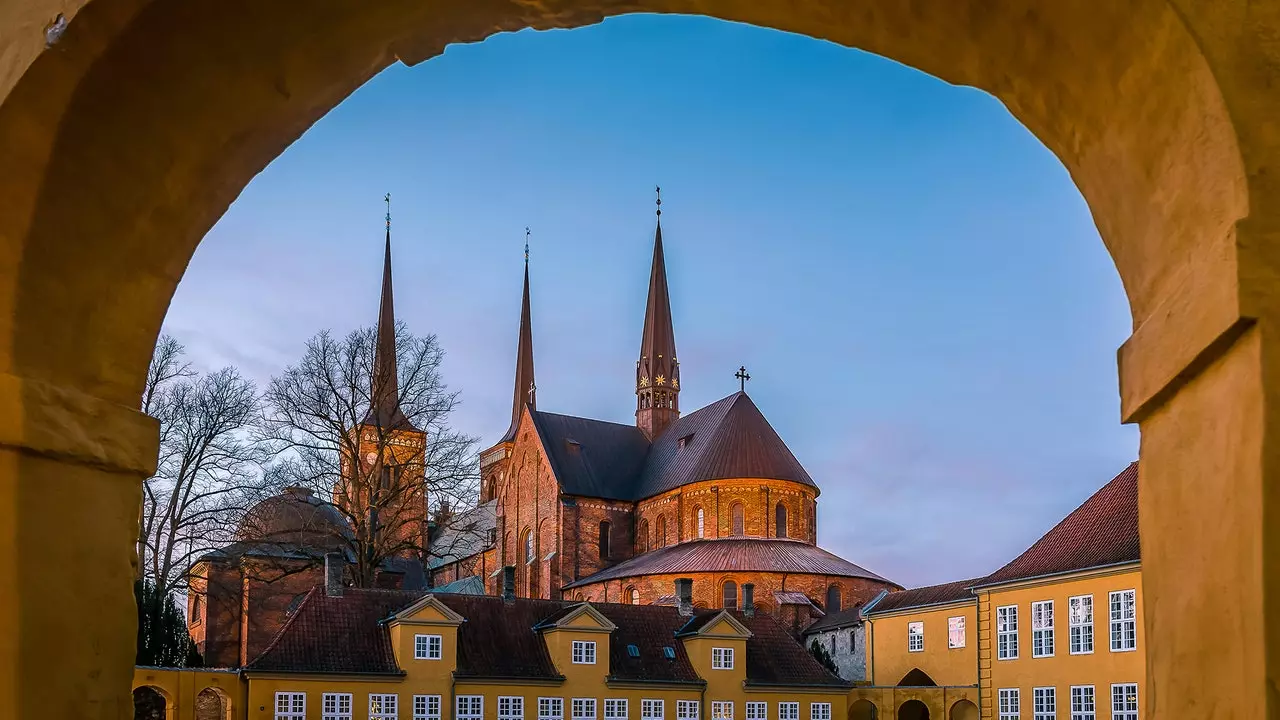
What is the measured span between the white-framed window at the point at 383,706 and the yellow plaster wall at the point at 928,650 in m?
17.4

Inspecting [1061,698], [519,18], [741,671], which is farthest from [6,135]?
[741,671]

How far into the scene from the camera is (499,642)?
115 feet

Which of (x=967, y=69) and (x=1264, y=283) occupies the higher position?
(x=967, y=69)

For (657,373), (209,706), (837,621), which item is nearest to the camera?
(209,706)

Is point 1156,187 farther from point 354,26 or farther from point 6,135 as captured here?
point 6,135

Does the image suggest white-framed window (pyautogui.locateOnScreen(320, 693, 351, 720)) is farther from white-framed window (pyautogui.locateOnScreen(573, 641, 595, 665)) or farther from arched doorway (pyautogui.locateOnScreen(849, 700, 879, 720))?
arched doorway (pyautogui.locateOnScreen(849, 700, 879, 720))

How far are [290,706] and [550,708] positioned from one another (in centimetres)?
743

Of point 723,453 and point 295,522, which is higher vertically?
point 723,453

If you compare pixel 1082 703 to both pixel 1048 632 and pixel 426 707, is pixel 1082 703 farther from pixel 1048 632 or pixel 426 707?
pixel 426 707

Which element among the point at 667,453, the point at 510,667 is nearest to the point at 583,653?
the point at 510,667

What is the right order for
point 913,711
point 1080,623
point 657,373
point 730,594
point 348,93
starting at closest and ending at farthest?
point 348,93, point 1080,623, point 913,711, point 730,594, point 657,373

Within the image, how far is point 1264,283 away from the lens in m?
2.57

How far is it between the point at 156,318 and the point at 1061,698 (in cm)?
3148

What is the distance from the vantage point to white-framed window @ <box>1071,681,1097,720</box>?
30.5m
